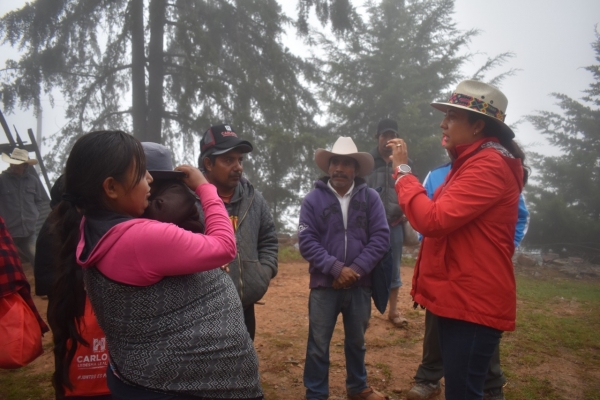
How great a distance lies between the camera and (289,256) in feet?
37.7

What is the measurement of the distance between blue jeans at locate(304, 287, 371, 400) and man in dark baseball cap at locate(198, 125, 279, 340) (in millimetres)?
568

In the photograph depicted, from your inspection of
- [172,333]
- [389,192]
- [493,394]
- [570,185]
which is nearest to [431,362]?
[493,394]

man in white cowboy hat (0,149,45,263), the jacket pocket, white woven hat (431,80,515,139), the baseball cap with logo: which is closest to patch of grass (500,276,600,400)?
the jacket pocket

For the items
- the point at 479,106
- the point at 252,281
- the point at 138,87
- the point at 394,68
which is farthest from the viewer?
the point at 394,68

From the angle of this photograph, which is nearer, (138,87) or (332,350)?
(332,350)

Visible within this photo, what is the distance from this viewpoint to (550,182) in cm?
1513

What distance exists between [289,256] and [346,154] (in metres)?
7.99

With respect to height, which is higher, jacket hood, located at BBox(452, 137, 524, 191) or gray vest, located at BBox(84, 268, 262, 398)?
jacket hood, located at BBox(452, 137, 524, 191)

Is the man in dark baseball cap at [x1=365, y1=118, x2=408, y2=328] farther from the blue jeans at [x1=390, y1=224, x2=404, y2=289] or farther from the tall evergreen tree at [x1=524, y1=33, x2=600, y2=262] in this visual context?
the tall evergreen tree at [x1=524, y1=33, x2=600, y2=262]

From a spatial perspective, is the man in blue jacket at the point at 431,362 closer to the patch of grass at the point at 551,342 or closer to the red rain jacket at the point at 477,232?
the patch of grass at the point at 551,342

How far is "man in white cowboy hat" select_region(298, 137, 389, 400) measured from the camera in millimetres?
3465

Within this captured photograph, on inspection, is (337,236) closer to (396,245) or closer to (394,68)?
(396,245)

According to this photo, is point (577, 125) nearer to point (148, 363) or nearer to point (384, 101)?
point (384, 101)

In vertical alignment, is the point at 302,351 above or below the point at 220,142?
below
